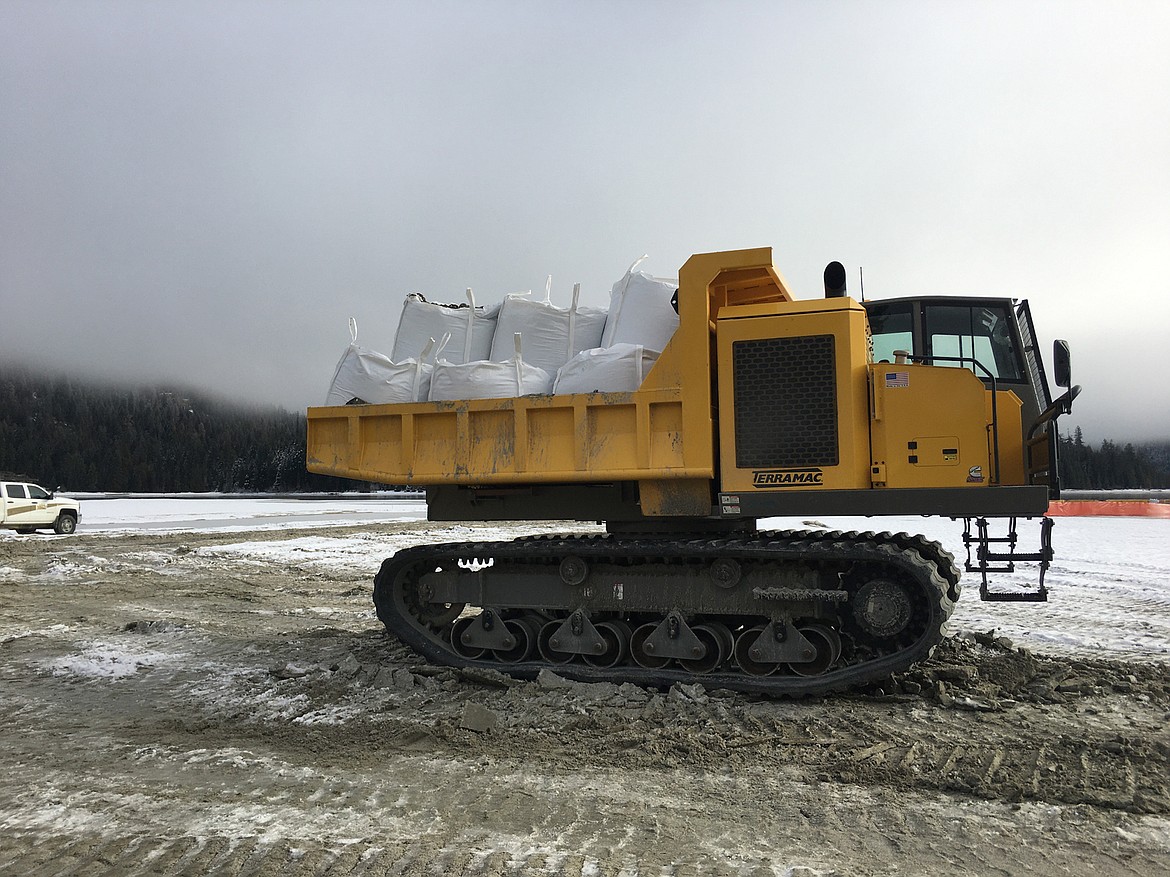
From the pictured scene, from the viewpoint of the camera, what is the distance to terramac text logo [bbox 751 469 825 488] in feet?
16.7

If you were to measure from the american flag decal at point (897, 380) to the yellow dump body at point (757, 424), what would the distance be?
1 centimetres

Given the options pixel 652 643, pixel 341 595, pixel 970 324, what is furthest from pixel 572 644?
pixel 341 595

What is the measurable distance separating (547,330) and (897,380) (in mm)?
2654

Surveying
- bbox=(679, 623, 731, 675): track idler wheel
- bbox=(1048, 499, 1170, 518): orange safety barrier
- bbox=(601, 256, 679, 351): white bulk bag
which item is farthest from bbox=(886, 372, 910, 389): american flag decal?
bbox=(1048, 499, 1170, 518): orange safety barrier

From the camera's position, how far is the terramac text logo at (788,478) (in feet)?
16.7

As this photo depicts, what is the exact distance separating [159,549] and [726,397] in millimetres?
15970

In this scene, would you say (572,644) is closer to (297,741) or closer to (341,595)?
(297,741)

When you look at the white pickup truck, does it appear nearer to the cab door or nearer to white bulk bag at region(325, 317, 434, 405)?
the cab door

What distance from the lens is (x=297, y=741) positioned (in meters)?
4.55

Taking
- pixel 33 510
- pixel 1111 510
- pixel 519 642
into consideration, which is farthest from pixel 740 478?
pixel 1111 510

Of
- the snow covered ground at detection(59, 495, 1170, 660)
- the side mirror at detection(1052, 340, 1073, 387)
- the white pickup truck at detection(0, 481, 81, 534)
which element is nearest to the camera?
the side mirror at detection(1052, 340, 1073, 387)

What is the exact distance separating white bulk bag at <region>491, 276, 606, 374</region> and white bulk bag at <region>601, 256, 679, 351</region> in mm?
209

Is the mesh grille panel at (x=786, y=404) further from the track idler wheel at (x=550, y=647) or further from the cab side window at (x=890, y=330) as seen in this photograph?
the track idler wheel at (x=550, y=647)

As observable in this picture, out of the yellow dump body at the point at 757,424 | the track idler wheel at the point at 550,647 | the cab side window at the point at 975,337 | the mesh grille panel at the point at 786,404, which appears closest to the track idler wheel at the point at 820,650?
the yellow dump body at the point at 757,424
